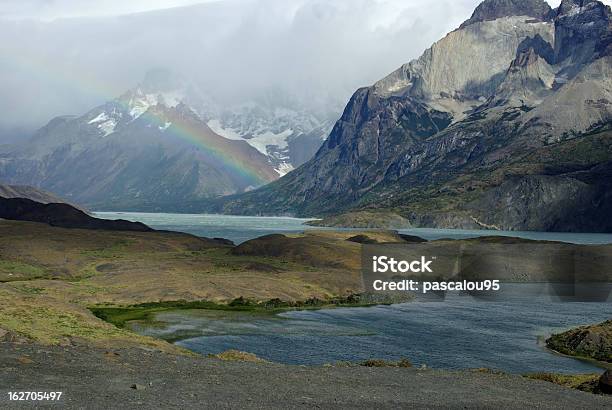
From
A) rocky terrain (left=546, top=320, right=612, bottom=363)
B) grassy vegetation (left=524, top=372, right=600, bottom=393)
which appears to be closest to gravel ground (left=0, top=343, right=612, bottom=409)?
grassy vegetation (left=524, top=372, right=600, bottom=393)

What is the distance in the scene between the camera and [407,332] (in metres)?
84.4

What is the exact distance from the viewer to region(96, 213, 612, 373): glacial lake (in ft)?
220

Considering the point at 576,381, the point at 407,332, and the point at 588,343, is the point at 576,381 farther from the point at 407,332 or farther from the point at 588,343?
the point at 407,332

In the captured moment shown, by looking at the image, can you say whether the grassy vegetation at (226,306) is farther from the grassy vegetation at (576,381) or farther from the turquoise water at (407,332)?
the grassy vegetation at (576,381)

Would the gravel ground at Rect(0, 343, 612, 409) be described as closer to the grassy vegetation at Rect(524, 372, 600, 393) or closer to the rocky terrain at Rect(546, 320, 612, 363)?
the grassy vegetation at Rect(524, 372, 600, 393)

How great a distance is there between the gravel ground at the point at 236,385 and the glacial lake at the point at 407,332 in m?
19.3

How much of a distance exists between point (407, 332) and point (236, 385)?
162 ft

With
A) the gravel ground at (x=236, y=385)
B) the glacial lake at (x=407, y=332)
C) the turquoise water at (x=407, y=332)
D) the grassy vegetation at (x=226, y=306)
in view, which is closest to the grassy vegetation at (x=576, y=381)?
the gravel ground at (x=236, y=385)

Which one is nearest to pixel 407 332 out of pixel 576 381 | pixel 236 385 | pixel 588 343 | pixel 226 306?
pixel 588 343

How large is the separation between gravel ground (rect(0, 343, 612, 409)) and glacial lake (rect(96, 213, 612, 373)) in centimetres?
1929

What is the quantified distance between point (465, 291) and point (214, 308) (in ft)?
171

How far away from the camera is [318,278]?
137 meters

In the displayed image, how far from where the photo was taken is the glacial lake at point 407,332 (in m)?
67.1

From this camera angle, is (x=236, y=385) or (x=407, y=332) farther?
(x=407, y=332)
